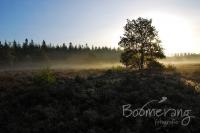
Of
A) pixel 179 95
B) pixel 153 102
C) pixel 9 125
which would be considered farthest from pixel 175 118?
pixel 9 125

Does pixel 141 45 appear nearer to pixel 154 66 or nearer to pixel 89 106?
pixel 154 66

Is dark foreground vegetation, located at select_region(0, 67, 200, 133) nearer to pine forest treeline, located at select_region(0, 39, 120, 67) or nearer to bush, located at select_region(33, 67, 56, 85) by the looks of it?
bush, located at select_region(33, 67, 56, 85)

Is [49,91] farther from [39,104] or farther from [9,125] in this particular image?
[9,125]

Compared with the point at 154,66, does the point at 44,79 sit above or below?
above

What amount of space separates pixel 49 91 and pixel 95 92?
3197mm

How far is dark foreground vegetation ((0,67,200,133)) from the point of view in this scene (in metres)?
18.3

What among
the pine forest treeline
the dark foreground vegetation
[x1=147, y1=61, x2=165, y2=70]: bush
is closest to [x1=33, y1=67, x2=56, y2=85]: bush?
the dark foreground vegetation

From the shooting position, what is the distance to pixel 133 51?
5753 cm

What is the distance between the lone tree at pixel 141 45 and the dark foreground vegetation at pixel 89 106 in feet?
91.9

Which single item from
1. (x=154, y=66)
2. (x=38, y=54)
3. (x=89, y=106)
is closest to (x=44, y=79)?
(x=89, y=106)

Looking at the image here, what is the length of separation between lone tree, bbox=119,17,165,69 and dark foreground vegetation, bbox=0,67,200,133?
28.0 m

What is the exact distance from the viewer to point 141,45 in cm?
5766

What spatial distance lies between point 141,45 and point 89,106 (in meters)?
37.3

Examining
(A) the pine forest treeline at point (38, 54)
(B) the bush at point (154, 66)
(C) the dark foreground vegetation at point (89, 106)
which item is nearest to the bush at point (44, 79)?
(C) the dark foreground vegetation at point (89, 106)
